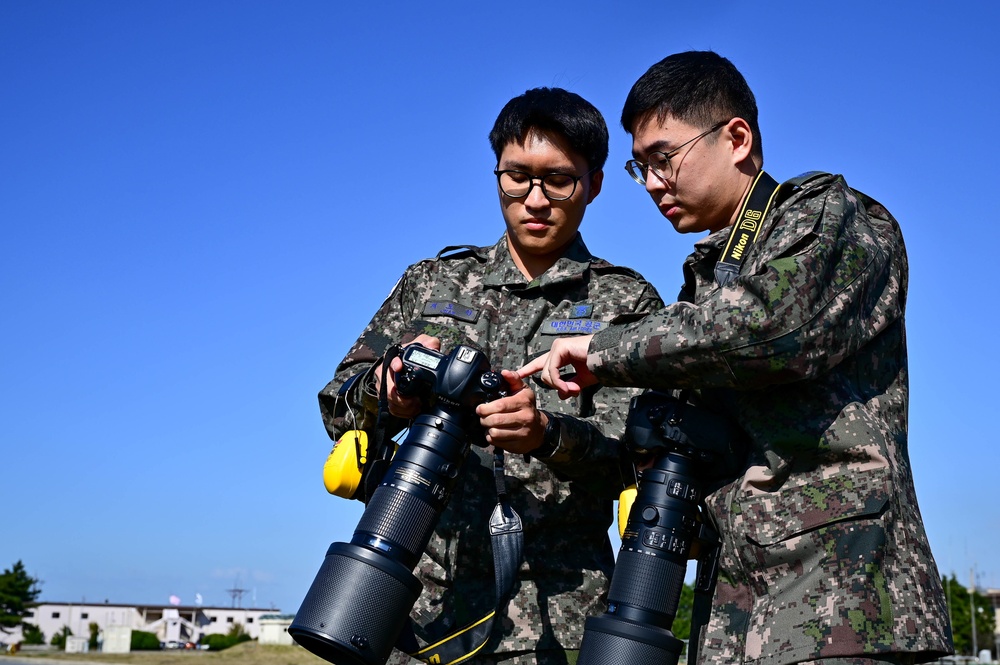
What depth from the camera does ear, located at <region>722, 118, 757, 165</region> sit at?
3258 mm

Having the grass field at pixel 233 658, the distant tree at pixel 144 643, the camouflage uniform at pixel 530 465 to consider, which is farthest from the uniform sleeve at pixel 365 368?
the distant tree at pixel 144 643

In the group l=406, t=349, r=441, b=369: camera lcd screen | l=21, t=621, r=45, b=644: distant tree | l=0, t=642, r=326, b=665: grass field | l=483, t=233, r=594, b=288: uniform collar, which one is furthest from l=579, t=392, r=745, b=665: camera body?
l=21, t=621, r=45, b=644: distant tree

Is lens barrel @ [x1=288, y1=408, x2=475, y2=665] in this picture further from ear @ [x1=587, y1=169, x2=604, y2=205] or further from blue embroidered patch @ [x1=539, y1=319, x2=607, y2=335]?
ear @ [x1=587, y1=169, x2=604, y2=205]

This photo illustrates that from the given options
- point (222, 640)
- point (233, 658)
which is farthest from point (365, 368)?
point (222, 640)

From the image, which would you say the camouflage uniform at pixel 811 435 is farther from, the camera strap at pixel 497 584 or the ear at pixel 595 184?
the ear at pixel 595 184

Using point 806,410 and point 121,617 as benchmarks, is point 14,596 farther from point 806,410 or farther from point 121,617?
point 806,410

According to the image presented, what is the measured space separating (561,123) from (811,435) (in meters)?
1.92

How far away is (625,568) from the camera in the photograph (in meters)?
2.87

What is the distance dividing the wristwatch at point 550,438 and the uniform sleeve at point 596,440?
0.06ft

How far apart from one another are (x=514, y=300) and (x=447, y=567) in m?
1.11

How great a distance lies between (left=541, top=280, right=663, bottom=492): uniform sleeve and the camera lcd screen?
0.45m

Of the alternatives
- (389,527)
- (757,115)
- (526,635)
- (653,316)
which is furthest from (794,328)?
(526,635)

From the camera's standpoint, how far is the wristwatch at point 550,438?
A: 3.39 meters

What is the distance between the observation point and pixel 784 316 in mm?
2633
